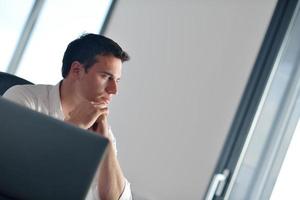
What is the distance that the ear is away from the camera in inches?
68.7

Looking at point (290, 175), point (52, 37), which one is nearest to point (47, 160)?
point (290, 175)

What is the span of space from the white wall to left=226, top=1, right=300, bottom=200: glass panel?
137 mm

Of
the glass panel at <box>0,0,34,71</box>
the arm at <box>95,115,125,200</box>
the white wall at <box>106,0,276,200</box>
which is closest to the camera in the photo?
the arm at <box>95,115,125,200</box>

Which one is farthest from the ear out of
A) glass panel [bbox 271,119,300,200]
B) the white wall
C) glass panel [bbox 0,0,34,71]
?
glass panel [bbox 0,0,34,71]

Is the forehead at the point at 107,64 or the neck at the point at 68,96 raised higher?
the forehead at the point at 107,64

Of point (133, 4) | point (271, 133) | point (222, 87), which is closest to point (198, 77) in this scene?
point (222, 87)

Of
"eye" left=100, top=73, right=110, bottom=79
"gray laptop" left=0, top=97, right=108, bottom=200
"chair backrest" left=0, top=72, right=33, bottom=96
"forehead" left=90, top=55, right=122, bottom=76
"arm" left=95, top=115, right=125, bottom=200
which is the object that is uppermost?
"forehead" left=90, top=55, right=122, bottom=76

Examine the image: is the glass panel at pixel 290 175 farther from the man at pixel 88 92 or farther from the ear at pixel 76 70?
the ear at pixel 76 70

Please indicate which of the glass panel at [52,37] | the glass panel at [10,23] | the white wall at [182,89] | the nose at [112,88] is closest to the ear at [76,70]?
the nose at [112,88]

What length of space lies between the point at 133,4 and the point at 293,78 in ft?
4.28

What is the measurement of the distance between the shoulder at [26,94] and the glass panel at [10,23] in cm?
216

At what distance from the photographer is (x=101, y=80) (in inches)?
67.8

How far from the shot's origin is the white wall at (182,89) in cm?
246

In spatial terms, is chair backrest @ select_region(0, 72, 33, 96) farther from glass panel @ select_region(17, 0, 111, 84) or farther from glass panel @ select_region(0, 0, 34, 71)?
glass panel @ select_region(0, 0, 34, 71)
